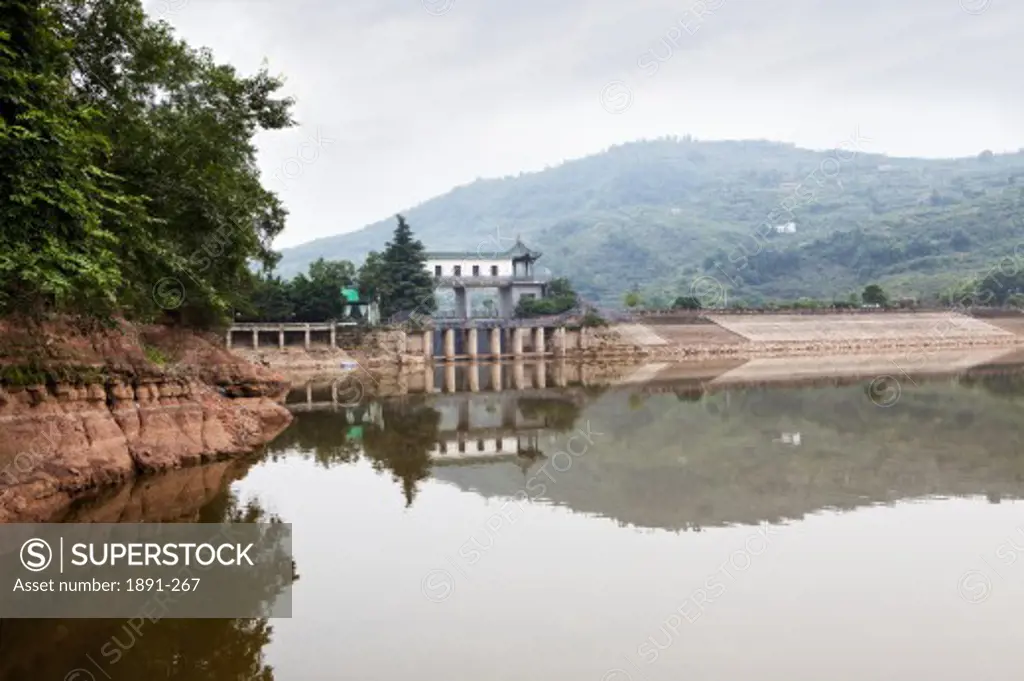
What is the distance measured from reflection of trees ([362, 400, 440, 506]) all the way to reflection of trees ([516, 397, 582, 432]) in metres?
4.32

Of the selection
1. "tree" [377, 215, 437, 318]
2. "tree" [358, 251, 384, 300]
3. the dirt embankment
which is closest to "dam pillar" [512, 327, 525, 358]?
"tree" [377, 215, 437, 318]

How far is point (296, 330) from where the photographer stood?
63281mm

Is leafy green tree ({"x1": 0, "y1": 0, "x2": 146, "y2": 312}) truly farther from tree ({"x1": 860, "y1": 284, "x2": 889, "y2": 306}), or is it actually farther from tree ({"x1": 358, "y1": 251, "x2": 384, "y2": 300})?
tree ({"x1": 860, "y1": 284, "x2": 889, "y2": 306})

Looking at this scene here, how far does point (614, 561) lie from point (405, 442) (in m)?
15.1

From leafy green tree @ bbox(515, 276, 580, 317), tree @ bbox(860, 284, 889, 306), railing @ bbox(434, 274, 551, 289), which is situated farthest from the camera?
tree @ bbox(860, 284, 889, 306)

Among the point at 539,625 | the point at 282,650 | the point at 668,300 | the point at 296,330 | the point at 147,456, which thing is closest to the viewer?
the point at 282,650

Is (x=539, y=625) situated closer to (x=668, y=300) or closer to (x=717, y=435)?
(x=717, y=435)

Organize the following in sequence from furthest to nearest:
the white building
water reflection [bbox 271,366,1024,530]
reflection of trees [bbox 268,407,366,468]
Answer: the white building
reflection of trees [bbox 268,407,366,468]
water reflection [bbox 271,366,1024,530]

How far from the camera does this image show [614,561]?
41.7ft

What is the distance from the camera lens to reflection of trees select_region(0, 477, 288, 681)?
8516mm

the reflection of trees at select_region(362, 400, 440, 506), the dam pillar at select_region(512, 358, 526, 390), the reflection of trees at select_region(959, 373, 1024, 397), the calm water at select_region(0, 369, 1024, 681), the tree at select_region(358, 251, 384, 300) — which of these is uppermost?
the tree at select_region(358, 251, 384, 300)

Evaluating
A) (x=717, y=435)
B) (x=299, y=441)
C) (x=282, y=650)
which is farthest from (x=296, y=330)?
(x=282, y=650)

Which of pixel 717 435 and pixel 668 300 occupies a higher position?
pixel 668 300

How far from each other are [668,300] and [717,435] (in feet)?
365
